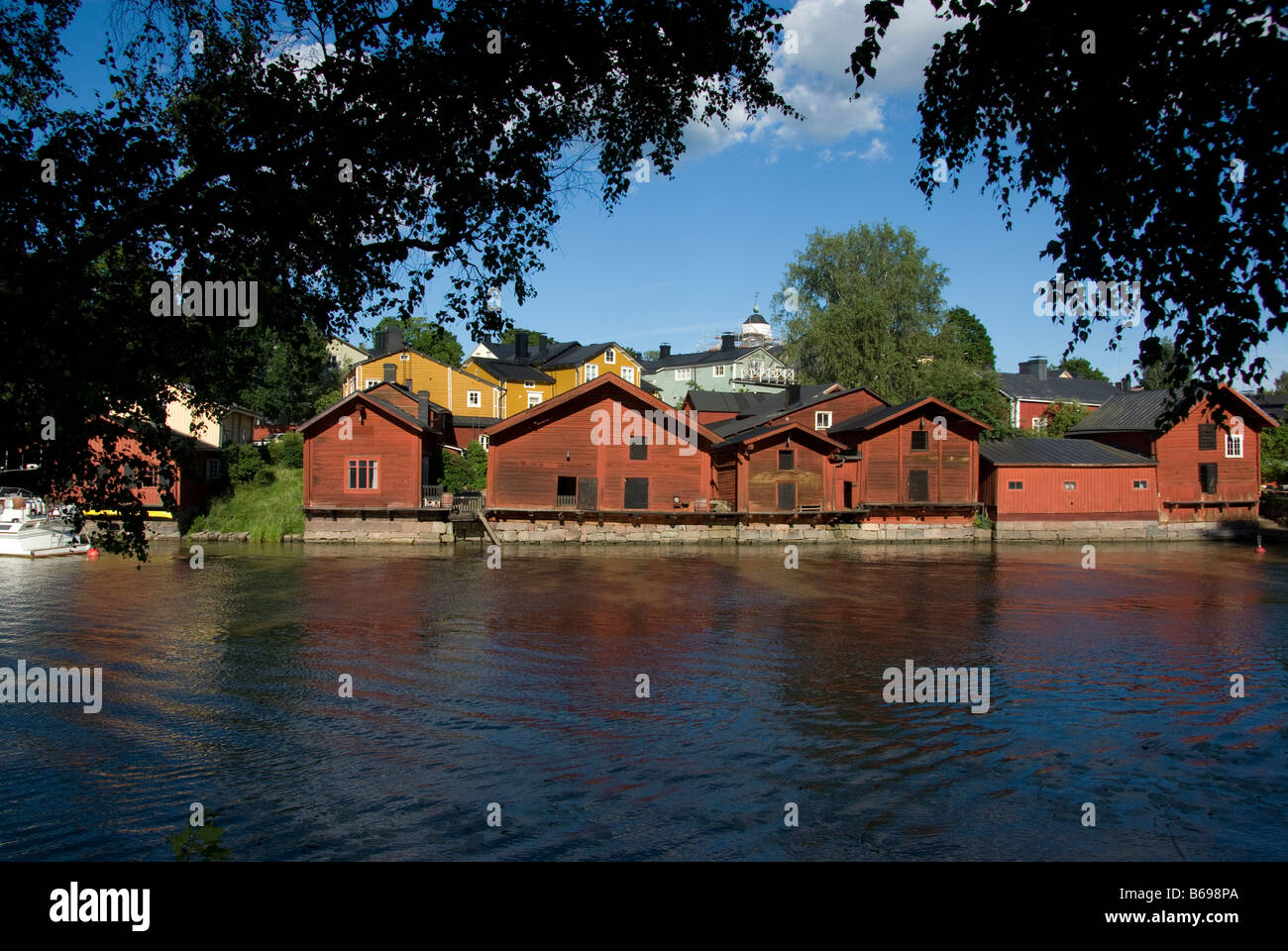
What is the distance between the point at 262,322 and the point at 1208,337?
8068 millimetres

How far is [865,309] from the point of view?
61.2 metres

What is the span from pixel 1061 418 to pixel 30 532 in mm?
62819

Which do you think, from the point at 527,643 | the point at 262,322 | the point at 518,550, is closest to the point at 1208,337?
the point at 262,322

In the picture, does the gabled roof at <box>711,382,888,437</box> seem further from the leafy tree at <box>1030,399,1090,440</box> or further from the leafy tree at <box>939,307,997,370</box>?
the leafy tree at <box>939,307,997,370</box>

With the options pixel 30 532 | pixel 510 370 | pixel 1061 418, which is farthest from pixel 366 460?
pixel 1061 418

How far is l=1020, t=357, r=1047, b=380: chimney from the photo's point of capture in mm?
77750

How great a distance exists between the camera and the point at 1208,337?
6.62 m

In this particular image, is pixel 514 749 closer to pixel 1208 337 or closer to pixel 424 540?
pixel 1208 337

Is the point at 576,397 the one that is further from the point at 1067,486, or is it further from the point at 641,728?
the point at 641,728

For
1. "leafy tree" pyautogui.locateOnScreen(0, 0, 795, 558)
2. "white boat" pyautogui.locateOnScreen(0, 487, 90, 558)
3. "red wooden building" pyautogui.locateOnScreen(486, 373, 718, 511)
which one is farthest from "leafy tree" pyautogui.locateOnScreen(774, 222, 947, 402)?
"leafy tree" pyautogui.locateOnScreen(0, 0, 795, 558)

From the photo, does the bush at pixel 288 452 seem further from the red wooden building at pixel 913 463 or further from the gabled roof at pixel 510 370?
the red wooden building at pixel 913 463

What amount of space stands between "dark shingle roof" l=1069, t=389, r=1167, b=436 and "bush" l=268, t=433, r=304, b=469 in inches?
1845

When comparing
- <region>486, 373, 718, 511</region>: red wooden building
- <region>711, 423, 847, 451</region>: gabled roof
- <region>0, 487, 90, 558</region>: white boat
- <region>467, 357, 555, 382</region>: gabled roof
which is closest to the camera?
<region>0, 487, 90, 558</region>: white boat

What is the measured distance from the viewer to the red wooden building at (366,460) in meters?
45.0
